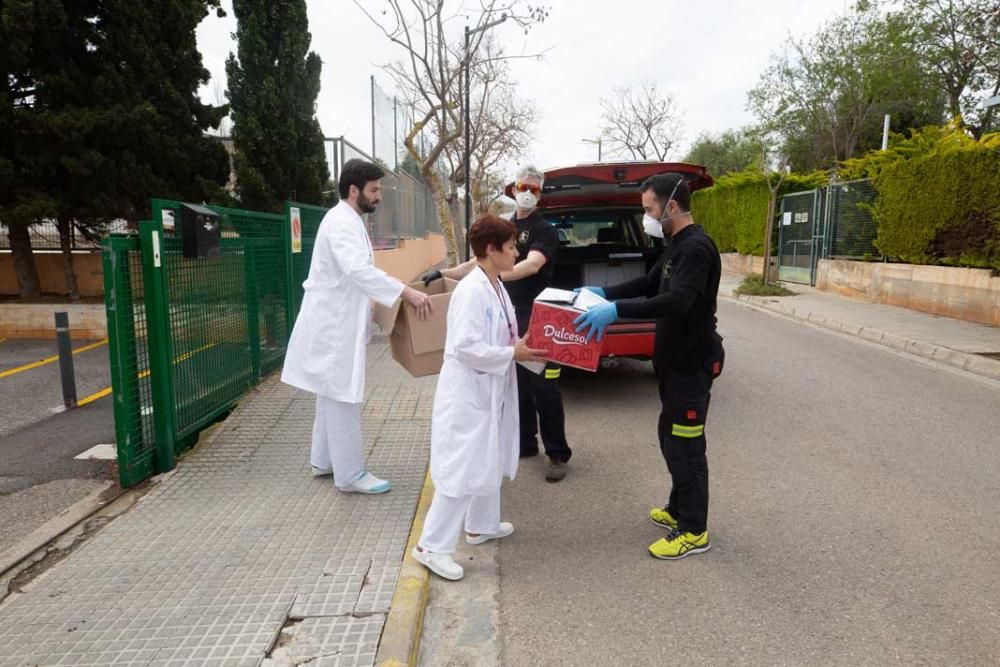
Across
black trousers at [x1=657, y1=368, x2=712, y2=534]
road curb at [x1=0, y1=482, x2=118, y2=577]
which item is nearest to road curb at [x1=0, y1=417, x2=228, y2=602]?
road curb at [x1=0, y1=482, x2=118, y2=577]

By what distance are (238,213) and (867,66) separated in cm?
4162

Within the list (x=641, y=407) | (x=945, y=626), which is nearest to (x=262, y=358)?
(x=641, y=407)

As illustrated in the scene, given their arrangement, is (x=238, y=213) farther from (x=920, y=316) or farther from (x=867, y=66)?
(x=867, y=66)

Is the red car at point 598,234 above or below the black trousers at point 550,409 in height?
above

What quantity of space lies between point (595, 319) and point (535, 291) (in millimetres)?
1655

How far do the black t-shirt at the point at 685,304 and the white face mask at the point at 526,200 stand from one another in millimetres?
1476

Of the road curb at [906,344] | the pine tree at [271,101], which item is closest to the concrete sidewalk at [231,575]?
the road curb at [906,344]

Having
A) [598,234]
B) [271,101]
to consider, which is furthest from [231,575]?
[271,101]

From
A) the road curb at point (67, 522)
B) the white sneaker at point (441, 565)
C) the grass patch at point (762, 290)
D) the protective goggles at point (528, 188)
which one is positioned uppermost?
the protective goggles at point (528, 188)

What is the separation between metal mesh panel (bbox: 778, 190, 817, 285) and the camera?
18.2m

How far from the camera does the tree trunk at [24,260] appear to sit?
468 inches

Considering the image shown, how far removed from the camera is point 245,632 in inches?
110

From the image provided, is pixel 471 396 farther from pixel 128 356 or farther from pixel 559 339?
pixel 128 356

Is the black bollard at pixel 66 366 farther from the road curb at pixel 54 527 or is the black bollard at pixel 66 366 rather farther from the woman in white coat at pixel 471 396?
the woman in white coat at pixel 471 396
